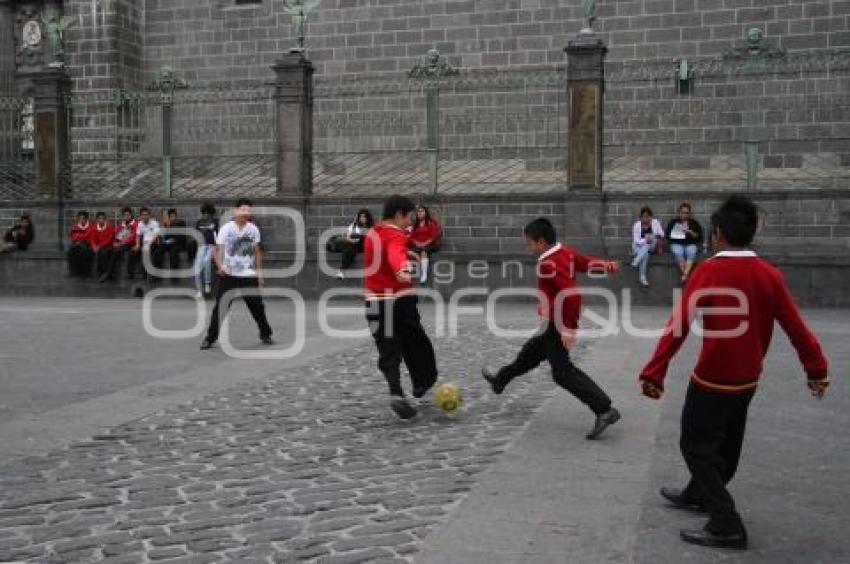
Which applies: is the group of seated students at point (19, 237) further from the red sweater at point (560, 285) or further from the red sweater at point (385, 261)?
the red sweater at point (560, 285)

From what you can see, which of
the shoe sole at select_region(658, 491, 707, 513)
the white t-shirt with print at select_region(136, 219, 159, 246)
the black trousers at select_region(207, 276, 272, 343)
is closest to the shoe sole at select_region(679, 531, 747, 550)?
the shoe sole at select_region(658, 491, 707, 513)

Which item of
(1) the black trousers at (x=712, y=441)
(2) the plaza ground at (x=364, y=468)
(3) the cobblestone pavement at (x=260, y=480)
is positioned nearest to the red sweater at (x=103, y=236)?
(2) the plaza ground at (x=364, y=468)

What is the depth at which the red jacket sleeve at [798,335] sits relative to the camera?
4438 mm

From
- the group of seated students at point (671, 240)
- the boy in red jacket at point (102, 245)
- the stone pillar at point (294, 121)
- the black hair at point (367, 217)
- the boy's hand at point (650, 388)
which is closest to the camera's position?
the boy's hand at point (650, 388)

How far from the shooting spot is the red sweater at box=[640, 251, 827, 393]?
4426 millimetres

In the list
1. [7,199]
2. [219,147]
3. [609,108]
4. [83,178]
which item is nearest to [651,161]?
[609,108]

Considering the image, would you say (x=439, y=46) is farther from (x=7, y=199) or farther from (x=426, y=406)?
(x=426, y=406)

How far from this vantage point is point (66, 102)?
64.8 ft

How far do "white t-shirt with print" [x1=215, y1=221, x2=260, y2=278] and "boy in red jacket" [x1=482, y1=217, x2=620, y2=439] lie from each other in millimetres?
4941

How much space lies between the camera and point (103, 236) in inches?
718

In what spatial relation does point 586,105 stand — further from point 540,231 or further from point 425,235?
point 540,231

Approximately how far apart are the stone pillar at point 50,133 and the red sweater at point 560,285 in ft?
50.9

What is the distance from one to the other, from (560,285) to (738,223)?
2205mm

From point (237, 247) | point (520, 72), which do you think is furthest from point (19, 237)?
point (520, 72)
